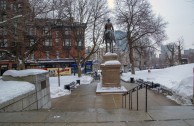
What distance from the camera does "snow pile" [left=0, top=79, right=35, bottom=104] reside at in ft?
27.8

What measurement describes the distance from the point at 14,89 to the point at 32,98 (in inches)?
46.5

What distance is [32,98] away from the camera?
34.7 feet

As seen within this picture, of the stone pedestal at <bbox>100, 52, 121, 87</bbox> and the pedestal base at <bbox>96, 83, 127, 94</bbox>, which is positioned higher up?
the stone pedestal at <bbox>100, 52, 121, 87</bbox>

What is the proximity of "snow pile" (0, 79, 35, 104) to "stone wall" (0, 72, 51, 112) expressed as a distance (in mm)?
141

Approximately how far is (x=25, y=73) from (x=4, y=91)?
2478 millimetres

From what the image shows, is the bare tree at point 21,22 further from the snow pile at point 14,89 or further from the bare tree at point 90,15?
the bare tree at point 90,15

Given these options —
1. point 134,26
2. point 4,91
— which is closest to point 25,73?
point 4,91

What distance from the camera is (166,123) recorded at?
6109 millimetres

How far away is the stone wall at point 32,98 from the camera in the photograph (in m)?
8.46

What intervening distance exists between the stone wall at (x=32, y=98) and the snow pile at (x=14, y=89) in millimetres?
141

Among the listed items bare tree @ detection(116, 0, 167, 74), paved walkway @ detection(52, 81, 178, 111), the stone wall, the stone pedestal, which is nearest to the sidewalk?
the stone wall

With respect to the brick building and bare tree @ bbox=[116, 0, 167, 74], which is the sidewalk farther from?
bare tree @ bbox=[116, 0, 167, 74]

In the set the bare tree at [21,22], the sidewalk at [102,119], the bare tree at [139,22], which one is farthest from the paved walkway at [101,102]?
the bare tree at [139,22]

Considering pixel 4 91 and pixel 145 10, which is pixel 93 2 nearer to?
pixel 145 10
